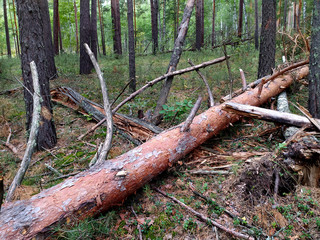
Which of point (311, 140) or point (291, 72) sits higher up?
point (291, 72)

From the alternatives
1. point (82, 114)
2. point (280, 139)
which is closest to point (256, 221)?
point (280, 139)

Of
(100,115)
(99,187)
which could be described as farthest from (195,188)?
(100,115)

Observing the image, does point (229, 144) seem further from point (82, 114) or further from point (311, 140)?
point (82, 114)

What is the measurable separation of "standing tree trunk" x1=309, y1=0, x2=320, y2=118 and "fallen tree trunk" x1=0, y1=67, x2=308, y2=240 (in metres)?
2.03

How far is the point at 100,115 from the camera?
5.24 meters

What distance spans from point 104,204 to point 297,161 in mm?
2740

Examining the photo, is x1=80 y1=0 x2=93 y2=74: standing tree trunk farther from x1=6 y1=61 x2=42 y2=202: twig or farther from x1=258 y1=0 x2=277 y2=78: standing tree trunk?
x1=258 y1=0 x2=277 y2=78: standing tree trunk

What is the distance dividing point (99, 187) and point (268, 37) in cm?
644

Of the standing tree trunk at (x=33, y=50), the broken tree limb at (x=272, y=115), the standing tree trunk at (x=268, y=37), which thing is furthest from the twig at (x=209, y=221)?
the standing tree trunk at (x=268, y=37)

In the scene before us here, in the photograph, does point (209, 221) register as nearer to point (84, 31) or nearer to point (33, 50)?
point (33, 50)

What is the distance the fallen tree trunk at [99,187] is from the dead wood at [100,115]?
916mm

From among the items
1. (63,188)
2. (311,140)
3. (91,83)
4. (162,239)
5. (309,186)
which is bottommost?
(162,239)

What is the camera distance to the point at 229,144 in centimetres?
423

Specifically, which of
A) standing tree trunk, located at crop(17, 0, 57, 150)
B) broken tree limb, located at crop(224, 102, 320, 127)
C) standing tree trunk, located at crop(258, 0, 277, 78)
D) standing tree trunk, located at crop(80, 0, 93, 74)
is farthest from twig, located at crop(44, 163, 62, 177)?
standing tree trunk, located at crop(80, 0, 93, 74)
